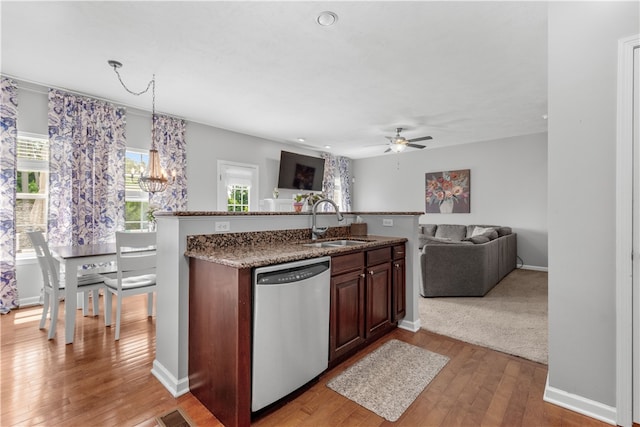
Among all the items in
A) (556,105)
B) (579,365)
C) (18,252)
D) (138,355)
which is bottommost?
(138,355)

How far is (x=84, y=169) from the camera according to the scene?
395cm

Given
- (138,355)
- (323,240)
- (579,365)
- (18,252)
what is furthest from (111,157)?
(579,365)

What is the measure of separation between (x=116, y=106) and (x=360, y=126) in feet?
12.6

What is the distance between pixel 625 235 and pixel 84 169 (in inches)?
210

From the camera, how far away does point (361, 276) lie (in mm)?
2385

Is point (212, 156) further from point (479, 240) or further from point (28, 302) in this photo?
point (479, 240)

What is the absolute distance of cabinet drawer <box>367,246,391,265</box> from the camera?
2.49m

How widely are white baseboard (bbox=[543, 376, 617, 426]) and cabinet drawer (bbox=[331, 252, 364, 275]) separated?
1.40 metres

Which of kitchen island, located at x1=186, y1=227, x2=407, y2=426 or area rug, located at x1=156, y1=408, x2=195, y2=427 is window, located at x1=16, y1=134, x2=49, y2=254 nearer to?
kitchen island, located at x1=186, y1=227, x2=407, y2=426

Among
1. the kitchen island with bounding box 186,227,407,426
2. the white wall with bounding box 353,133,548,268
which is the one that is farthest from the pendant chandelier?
the white wall with bounding box 353,133,548,268

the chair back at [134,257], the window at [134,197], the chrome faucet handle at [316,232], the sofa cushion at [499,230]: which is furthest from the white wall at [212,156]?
the sofa cushion at [499,230]

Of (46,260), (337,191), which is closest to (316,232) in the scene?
(46,260)

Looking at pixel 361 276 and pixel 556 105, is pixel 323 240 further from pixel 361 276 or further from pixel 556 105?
pixel 556 105

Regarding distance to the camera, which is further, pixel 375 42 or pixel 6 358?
pixel 375 42
